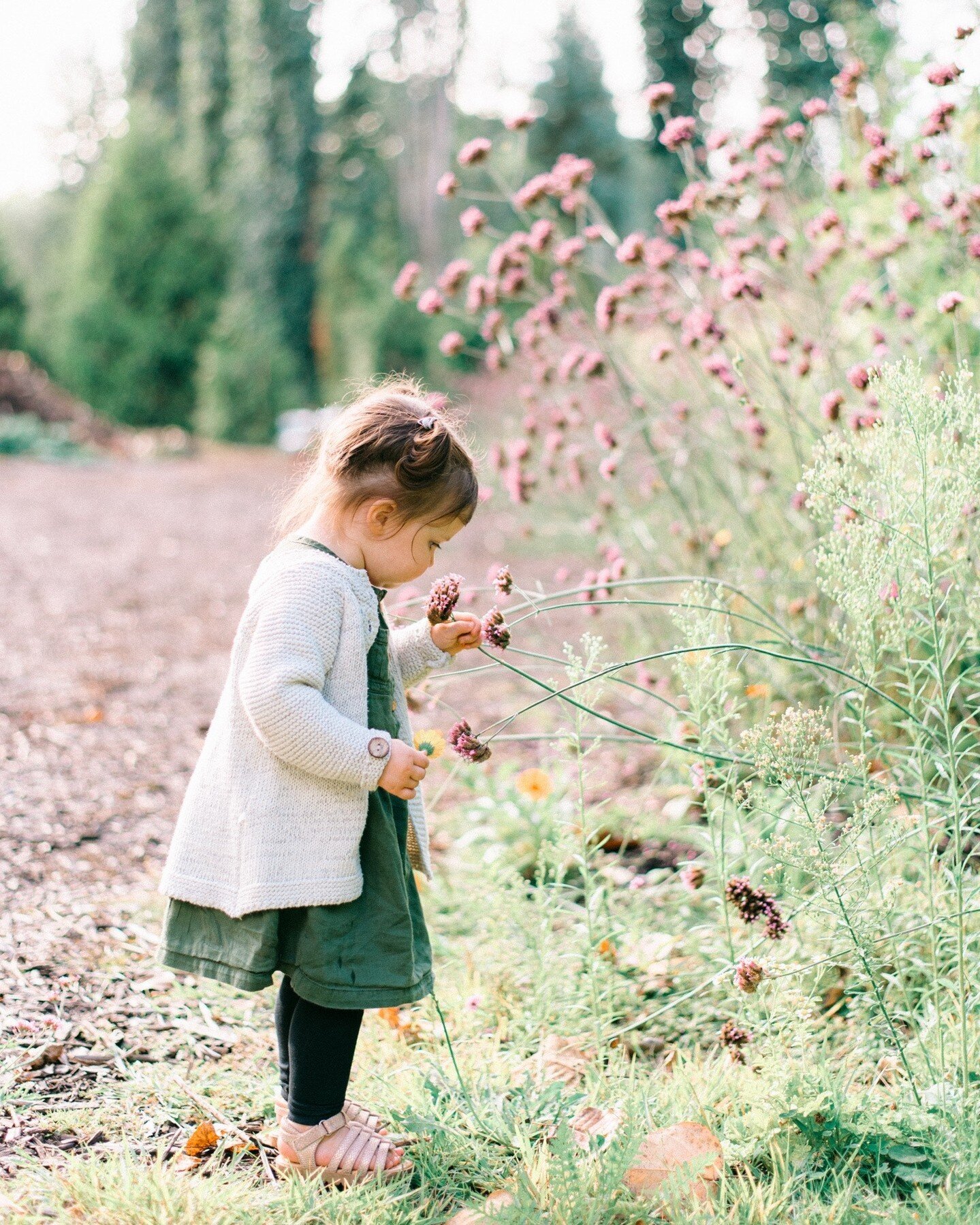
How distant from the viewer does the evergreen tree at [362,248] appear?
1741cm

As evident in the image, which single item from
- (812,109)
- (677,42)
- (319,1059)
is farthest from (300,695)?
(677,42)

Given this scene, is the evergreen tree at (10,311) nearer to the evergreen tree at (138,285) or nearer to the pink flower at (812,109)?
the evergreen tree at (138,285)

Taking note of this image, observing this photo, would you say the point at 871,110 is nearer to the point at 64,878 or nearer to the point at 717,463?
the point at 717,463

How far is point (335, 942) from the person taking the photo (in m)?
1.70

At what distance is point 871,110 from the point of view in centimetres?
425

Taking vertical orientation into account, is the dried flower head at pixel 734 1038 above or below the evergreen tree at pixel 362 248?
below

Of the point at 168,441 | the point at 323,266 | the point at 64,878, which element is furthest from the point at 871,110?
the point at 323,266

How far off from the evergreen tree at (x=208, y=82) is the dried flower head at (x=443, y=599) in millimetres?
20933

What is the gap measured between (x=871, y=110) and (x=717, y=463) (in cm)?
147

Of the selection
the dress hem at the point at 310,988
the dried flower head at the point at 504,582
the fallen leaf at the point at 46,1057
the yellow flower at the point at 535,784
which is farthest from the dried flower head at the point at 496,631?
the fallen leaf at the point at 46,1057

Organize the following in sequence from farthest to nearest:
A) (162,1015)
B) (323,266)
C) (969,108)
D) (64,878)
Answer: (323,266) < (969,108) < (64,878) < (162,1015)

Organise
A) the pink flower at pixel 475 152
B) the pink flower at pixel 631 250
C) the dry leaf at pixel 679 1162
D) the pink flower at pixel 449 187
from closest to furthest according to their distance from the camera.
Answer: the dry leaf at pixel 679 1162, the pink flower at pixel 631 250, the pink flower at pixel 449 187, the pink flower at pixel 475 152

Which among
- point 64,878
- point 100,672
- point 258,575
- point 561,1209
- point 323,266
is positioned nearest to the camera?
point 561,1209

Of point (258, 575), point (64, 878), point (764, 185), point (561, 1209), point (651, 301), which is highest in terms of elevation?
point (764, 185)
